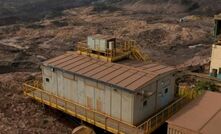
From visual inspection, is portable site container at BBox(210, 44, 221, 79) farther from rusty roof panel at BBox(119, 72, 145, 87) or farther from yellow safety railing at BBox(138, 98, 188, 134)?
rusty roof panel at BBox(119, 72, 145, 87)

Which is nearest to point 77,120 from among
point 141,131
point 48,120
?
point 48,120

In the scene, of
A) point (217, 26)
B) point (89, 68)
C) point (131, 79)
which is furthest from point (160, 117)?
point (217, 26)

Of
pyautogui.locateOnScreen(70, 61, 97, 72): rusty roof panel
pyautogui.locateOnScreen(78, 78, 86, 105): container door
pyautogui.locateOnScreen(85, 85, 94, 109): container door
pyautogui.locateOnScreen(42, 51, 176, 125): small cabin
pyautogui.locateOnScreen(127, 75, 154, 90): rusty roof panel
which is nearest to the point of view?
pyautogui.locateOnScreen(127, 75, 154, 90): rusty roof panel

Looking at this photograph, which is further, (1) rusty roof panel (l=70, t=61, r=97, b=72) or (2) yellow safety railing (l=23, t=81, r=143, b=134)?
(1) rusty roof panel (l=70, t=61, r=97, b=72)

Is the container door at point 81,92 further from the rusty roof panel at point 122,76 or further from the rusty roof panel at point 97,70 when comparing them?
the rusty roof panel at point 122,76

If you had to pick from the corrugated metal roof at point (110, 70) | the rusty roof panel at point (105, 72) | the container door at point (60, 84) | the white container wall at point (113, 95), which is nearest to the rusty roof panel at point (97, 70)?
the corrugated metal roof at point (110, 70)

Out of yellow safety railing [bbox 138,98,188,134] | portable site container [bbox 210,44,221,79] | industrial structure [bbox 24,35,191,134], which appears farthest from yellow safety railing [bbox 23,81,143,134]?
portable site container [bbox 210,44,221,79]

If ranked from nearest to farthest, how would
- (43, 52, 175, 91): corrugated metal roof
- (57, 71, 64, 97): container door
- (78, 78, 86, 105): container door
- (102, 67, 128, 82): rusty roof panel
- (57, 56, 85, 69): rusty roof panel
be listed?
(43, 52, 175, 91): corrugated metal roof → (102, 67, 128, 82): rusty roof panel → (78, 78, 86, 105): container door → (57, 56, 85, 69): rusty roof panel → (57, 71, 64, 97): container door
